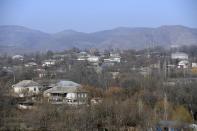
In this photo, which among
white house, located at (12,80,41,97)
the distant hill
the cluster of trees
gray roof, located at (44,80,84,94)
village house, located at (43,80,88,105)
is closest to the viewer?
the cluster of trees

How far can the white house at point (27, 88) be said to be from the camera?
10.6 metres

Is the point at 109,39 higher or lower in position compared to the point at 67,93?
higher

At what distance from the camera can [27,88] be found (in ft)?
36.3

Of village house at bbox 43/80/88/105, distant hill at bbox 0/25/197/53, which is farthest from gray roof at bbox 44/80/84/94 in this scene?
distant hill at bbox 0/25/197/53

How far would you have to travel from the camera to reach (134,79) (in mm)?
10758

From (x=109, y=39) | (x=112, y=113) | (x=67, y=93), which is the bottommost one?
(x=67, y=93)

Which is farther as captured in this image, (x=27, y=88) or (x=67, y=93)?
(x=27, y=88)

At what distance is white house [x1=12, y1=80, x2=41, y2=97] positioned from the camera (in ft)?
34.8

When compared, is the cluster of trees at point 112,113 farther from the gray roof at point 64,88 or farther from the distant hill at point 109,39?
the distant hill at point 109,39

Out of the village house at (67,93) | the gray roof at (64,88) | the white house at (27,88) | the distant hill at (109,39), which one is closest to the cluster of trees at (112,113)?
the village house at (67,93)

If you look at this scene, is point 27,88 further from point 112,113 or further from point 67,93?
point 112,113

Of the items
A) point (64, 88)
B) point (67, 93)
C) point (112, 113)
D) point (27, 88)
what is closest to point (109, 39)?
point (27, 88)

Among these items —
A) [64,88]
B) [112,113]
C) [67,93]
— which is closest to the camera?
[112,113]

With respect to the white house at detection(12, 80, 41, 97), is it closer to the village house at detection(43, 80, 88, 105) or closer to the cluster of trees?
the village house at detection(43, 80, 88, 105)
